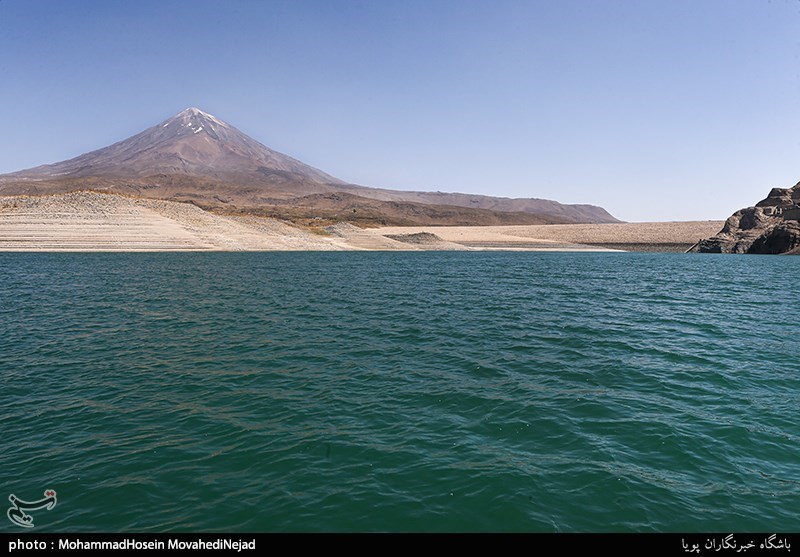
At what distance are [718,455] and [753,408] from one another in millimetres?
4085

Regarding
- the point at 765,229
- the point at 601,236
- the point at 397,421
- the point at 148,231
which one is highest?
the point at 765,229

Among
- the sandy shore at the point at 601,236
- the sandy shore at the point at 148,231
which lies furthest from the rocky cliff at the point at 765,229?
the sandy shore at the point at 148,231

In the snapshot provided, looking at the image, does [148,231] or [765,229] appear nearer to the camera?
[148,231]

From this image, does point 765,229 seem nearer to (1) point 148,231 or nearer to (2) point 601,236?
(2) point 601,236

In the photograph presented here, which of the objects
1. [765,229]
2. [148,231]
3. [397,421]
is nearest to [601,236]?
[765,229]

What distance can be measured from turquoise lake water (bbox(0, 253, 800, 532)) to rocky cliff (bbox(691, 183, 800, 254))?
104m

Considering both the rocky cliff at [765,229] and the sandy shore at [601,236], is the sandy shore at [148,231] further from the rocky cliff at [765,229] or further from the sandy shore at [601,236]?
the rocky cliff at [765,229]

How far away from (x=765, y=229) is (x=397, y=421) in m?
137

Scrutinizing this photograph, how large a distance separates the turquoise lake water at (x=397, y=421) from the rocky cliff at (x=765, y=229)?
103773mm

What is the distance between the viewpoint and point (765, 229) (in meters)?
110

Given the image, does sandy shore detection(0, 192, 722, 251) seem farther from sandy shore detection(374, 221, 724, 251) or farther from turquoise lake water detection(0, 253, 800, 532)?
turquoise lake water detection(0, 253, 800, 532)

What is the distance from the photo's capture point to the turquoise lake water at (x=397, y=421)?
785 centimetres
